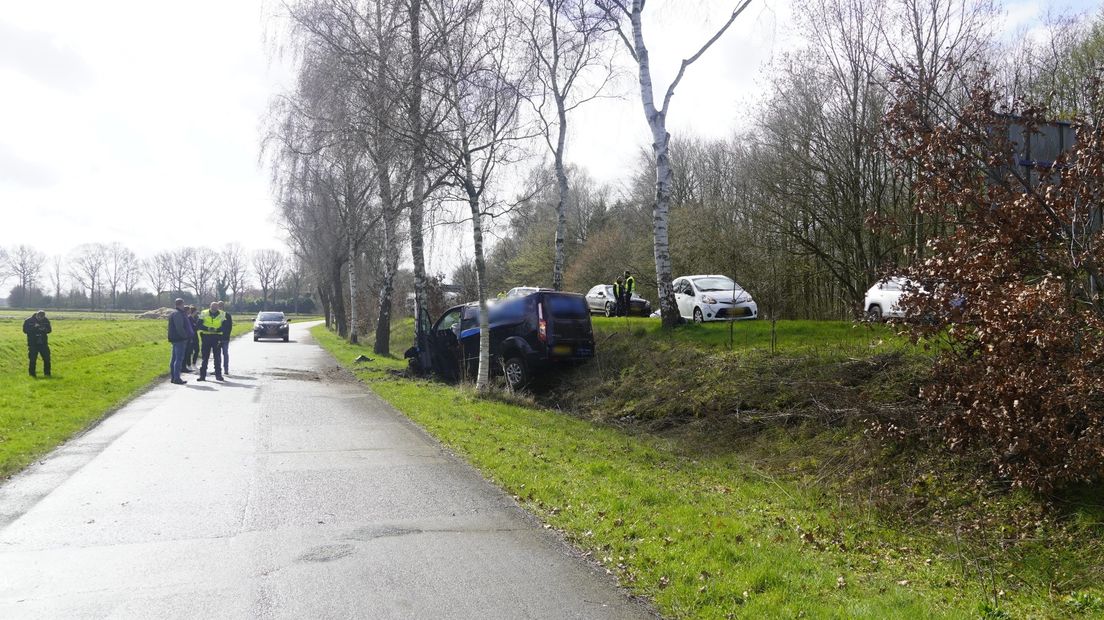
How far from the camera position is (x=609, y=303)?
28141mm

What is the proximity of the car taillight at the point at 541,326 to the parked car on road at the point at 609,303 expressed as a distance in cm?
1266

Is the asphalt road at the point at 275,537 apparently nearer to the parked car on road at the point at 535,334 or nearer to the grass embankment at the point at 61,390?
the grass embankment at the point at 61,390

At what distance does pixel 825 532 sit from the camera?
5.95 m

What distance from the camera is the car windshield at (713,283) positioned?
830 inches

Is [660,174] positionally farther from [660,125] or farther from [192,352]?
[192,352]

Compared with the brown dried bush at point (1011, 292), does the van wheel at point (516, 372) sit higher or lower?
lower

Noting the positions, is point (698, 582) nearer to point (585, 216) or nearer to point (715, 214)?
point (715, 214)

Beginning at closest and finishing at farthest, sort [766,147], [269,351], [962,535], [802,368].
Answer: [962,535] → [802,368] → [766,147] → [269,351]

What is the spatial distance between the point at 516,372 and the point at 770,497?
8784 millimetres

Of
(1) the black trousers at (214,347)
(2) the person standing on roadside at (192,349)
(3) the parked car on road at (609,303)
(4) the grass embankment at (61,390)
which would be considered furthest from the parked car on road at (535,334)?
(3) the parked car on road at (609,303)

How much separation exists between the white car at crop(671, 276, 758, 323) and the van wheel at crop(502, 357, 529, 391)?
5.25 metres

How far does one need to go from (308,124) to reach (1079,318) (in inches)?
896

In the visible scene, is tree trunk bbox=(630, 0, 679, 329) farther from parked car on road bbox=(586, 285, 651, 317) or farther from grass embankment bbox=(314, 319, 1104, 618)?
parked car on road bbox=(586, 285, 651, 317)

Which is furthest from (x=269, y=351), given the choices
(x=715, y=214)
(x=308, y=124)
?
(x=715, y=214)
